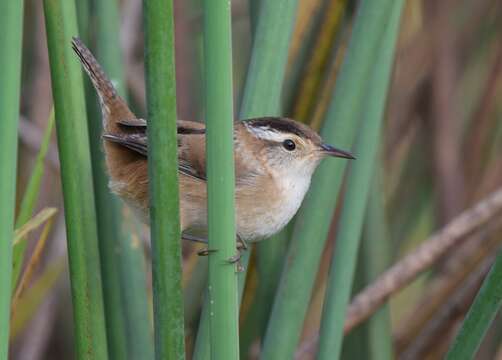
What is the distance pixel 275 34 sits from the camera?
65.1 inches

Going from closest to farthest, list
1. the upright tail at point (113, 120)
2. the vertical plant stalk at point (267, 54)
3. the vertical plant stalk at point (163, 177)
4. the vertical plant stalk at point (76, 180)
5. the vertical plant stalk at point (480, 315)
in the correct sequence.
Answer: the vertical plant stalk at point (163, 177) < the vertical plant stalk at point (480, 315) < the vertical plant stalk at point (76, 180) < the vertical plant stalk at point (267, 54) < the upright tail at point (113, 120)

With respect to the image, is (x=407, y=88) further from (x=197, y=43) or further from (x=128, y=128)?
(x=128, y=128)

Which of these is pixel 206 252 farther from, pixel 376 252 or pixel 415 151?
pixel 415 151

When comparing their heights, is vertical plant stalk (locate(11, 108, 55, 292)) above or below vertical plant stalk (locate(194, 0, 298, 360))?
below

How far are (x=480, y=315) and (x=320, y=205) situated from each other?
0.49 meters

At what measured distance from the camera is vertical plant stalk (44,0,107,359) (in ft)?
4.98

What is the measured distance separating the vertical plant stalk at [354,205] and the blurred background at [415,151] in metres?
0.83

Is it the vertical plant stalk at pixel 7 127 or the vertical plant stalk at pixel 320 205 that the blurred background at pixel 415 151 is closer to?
the vertical plant stalk at pixel 320 205

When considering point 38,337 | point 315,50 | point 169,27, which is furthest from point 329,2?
point 38,337

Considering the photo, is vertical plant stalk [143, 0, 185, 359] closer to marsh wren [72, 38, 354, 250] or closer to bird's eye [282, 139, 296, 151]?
marsh wren [72, 38, 354, 250]

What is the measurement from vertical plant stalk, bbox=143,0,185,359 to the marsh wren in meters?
0.65

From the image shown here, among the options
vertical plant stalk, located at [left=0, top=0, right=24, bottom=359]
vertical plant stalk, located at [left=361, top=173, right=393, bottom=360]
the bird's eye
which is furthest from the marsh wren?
vertical plant stalk, located at [left=0, top=0, right=24, bottom=359]

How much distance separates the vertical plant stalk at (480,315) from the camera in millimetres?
1402

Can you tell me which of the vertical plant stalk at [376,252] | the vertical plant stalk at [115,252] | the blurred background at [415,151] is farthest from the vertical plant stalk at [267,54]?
the blurred background at [415,151]
